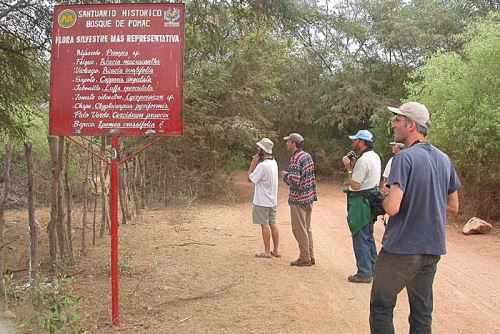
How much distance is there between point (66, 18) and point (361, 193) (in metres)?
3.84

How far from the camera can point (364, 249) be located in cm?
650

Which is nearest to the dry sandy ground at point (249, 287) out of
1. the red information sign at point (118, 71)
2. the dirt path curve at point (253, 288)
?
the dirt path curve at point (253, 288)

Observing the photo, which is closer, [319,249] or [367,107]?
[319,249]

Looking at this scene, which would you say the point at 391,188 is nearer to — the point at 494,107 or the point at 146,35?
the point at 146,35

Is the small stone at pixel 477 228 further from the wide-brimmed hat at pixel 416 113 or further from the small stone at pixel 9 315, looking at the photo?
the small stone at pixel 9 315

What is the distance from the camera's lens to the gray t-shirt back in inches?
136

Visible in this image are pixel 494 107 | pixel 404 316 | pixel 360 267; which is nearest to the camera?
pixel 404 316

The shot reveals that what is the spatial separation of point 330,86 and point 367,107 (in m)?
2.08

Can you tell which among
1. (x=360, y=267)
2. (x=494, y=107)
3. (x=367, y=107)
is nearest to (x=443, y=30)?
(x=367, y=107)

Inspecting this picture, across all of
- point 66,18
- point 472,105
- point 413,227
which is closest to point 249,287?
point 413,227

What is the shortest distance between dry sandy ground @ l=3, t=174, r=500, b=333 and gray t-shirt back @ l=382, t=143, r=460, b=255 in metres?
1.69

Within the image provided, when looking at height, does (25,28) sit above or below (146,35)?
above

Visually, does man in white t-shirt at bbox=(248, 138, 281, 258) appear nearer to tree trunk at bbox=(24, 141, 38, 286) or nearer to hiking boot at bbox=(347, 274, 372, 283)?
hiking boot at bbox=(347, 274, 372, 283)

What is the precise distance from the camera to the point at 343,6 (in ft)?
75.5
